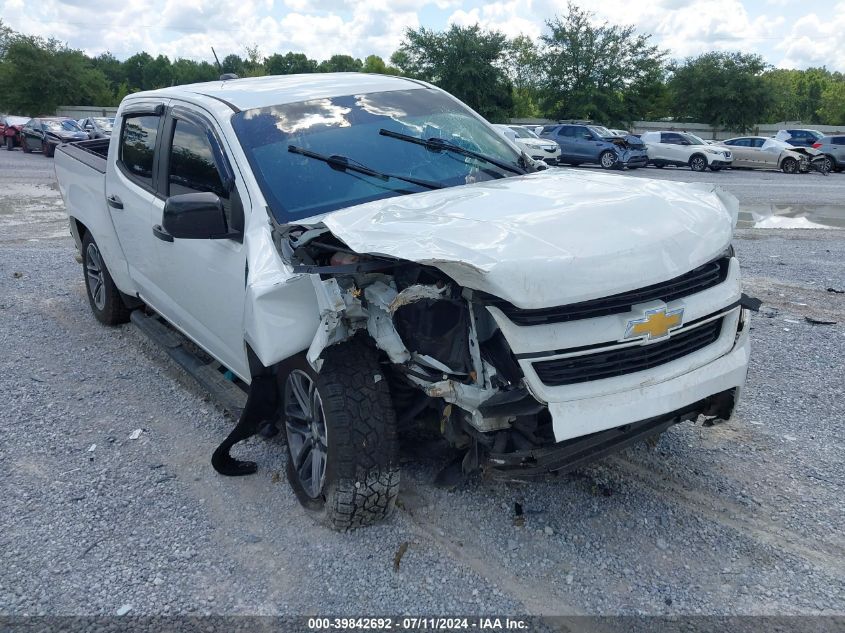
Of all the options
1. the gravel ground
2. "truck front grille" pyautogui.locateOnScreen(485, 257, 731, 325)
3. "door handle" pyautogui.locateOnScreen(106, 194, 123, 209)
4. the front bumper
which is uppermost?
"truck front grille" pyautogui.locateOnScreen(485, 257, 731, 325)

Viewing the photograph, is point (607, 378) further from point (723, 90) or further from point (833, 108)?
point (833, 108)

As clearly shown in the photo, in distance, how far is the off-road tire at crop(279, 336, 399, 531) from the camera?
119 inches

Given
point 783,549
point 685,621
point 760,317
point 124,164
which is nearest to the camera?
point 685,621

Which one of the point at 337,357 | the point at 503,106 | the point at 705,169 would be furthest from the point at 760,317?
the point at 503,106

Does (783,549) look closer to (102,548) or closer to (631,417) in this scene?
(631,417)

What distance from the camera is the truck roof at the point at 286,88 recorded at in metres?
4.11

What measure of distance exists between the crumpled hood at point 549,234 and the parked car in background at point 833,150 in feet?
90.9

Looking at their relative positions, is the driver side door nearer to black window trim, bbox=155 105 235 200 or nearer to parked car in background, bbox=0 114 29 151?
black window trim, bbox=155 105 235 200

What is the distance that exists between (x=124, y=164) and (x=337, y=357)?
2.93m

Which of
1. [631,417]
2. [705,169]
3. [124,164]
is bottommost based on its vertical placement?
[705,169]

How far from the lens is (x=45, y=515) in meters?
3.45

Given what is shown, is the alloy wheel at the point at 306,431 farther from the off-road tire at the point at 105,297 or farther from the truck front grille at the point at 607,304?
the off-road tire at the point at 105,297

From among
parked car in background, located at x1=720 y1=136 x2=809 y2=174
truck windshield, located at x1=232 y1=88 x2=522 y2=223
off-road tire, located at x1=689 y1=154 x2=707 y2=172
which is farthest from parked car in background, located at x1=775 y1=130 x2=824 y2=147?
truck windshield, located at x1=232 y1=88 x2=522 y2=223

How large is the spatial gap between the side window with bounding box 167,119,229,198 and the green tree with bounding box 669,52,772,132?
1681 inches
